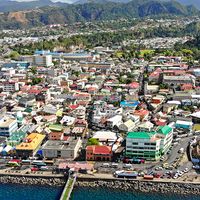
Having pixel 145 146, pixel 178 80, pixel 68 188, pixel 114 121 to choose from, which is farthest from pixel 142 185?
pixel 178 80

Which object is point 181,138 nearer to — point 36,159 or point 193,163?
point 193,163

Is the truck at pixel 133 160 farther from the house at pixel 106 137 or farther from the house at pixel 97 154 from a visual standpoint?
the house at pixel 106 137

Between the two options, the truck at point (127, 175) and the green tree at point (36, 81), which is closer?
the truck at point (127, 175)

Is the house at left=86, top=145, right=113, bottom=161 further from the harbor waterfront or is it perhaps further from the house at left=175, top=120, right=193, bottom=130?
the house at left=175, top=120, right=193, bottom=130

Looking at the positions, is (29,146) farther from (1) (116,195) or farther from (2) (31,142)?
(1) (116,195)

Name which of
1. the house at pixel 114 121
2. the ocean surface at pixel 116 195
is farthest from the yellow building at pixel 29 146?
the house at pixel 114 121

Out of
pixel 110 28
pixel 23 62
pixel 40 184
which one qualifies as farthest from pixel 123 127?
pixel 110 28
